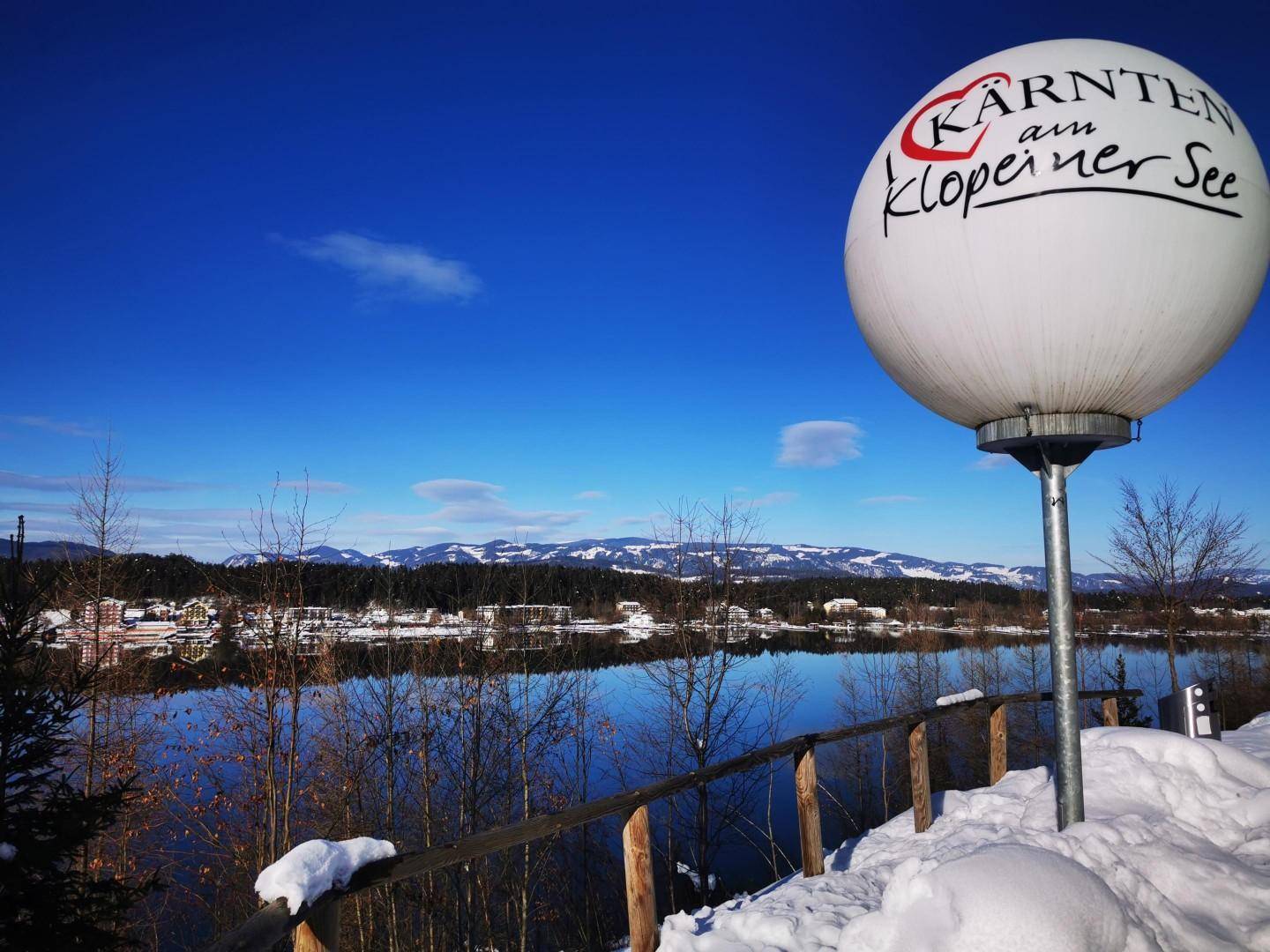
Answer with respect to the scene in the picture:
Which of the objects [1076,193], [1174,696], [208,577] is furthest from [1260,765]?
[208,577]

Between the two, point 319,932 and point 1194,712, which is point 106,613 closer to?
point 319,932

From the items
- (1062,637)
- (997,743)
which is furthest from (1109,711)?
(1062,637)

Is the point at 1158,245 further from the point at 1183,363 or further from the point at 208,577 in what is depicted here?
the point at 208,577

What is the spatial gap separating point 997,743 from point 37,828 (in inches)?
313

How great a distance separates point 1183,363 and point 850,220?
6.75 feet

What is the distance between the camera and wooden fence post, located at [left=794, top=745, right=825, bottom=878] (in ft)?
15.3

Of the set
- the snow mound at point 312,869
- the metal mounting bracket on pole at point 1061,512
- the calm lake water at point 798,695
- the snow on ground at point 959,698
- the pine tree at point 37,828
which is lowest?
the calm lake water at point 798,695

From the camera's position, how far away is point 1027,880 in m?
2.45

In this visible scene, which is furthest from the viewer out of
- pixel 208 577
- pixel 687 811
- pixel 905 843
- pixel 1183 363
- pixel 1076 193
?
pixel 687 811

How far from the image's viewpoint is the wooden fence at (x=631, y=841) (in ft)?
6.68

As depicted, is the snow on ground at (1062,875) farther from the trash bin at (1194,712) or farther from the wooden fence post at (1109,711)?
the wooden fence post at (1109,711)

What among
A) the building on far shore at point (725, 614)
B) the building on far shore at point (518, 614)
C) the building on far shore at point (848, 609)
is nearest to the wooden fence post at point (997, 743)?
the building on far shore at point (725, 614)

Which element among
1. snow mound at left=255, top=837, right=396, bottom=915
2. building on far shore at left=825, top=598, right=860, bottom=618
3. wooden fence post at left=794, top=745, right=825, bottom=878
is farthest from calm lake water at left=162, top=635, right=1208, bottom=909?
building on far shore at left=825, top=598, right=860, bottom=618

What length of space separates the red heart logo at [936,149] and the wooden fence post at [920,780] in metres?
4.05
